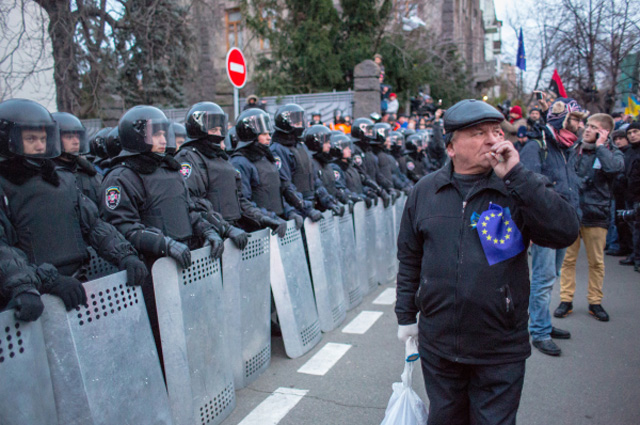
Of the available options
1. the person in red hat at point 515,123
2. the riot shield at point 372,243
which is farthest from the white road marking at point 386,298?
the person in red hat at point 515,123

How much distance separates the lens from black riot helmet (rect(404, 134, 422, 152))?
36.6ft

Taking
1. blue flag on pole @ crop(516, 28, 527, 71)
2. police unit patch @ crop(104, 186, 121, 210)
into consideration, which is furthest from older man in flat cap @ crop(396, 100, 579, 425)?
blue flag on pole @ crop(516, 28, 527, 71)

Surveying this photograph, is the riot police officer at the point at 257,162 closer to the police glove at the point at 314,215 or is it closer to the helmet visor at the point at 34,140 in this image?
the police glove at the point at 314,215

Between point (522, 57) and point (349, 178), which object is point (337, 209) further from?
point (522, 57)

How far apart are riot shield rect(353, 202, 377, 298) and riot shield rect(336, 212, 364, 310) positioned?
0.12 m

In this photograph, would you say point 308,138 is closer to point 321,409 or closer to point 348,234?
point 348,234

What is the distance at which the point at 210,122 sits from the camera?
4.57 meters

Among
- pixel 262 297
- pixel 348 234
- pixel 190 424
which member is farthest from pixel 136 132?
pixel 348 234

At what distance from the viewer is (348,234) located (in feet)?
20.0

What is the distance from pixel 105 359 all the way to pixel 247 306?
5.22ft

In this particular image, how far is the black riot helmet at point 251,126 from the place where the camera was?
17.0 ft

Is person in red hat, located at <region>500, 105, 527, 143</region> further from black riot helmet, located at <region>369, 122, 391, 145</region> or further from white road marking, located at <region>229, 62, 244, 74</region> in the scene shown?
white road marking, located at <region>229, 62, 244, 74</region>

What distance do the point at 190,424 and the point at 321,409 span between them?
0.93 m

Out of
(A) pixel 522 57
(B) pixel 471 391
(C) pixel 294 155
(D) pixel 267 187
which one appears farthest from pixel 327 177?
(A) pixel 522 57
